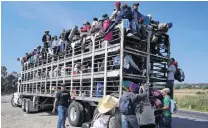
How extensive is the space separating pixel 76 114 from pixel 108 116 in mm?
3320

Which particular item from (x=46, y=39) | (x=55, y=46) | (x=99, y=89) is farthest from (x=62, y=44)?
(x=99, y=89)

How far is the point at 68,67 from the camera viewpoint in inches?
380

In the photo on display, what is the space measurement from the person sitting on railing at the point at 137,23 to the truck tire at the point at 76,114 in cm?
322

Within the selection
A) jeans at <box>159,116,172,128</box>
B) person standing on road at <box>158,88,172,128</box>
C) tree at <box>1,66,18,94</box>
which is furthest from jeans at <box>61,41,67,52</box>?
tree at <box>1,66,18,94</box>

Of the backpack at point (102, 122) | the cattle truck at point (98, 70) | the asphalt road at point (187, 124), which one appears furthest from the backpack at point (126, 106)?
the asphalt road at point (187, 124)

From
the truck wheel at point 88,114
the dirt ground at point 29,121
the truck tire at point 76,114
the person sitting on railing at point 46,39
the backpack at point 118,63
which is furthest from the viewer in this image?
Answer: the person sitting on railing at point 46,39

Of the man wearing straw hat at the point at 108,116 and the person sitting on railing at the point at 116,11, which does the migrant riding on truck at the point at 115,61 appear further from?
the man wearing straw hat at the point at 108,116

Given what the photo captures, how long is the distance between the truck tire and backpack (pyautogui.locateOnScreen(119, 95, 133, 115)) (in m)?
3.24

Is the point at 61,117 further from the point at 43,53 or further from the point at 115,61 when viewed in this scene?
the point at 43,53

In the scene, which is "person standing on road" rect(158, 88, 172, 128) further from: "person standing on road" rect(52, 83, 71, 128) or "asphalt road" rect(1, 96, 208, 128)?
"asphalt road" rect(1, 96, 208, 128)

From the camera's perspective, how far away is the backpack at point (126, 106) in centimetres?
516

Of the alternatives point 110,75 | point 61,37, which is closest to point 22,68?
point 61,37

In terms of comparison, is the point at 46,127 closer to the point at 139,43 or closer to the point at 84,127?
the point at 84,127

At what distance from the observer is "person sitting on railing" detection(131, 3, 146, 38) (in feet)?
22.6
